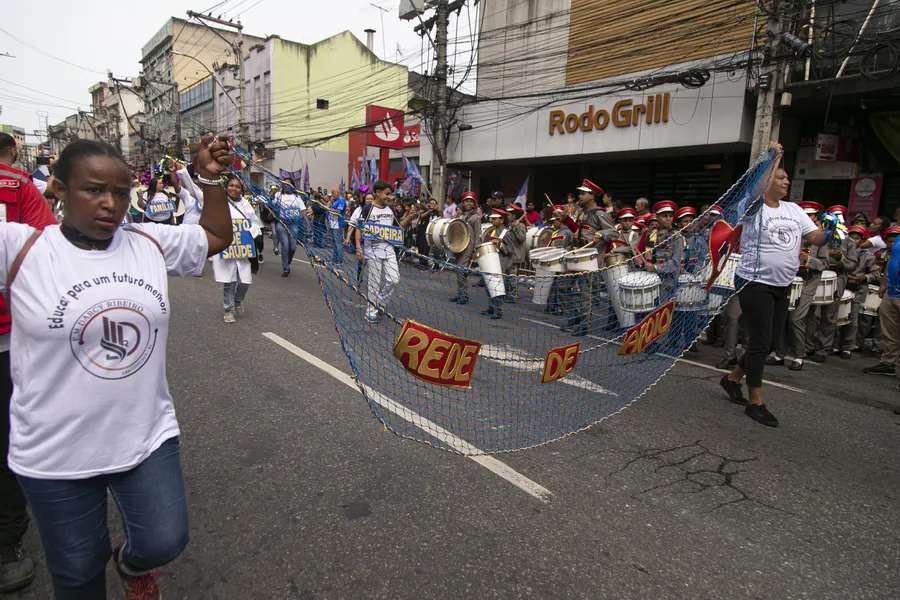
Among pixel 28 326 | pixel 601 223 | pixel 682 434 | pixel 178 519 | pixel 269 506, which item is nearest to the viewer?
pixel 28 326

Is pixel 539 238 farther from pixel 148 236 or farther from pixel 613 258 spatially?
pixel 148 236

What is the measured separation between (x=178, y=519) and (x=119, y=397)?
1.52ft

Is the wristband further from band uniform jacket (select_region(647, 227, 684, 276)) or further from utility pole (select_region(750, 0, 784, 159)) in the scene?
utility pole (select_region(750, 0, 784, 159))

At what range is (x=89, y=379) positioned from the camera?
5.33 ft

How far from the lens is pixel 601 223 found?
7.82m

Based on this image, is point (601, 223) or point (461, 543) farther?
point (601, 223)

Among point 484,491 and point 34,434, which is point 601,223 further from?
point 34,434

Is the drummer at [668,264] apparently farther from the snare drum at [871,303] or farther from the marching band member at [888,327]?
the snare drum at [871,303]

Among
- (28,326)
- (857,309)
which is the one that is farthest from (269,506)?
(857,309)

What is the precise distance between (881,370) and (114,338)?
764 centimetres

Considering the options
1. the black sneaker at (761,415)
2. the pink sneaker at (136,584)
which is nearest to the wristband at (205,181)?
the pink sneaker at (136,584)

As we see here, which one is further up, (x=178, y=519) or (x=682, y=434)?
(x=178, y=519)

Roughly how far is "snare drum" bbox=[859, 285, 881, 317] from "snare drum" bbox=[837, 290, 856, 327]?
0.26m

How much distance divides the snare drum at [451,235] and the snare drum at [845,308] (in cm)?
561
